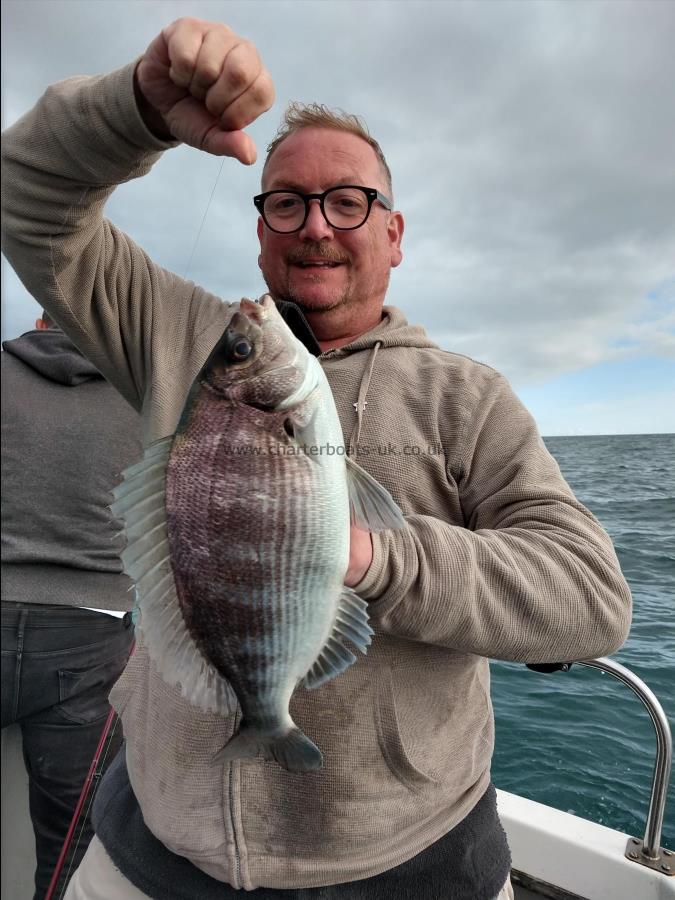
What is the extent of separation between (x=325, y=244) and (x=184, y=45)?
3.13ft

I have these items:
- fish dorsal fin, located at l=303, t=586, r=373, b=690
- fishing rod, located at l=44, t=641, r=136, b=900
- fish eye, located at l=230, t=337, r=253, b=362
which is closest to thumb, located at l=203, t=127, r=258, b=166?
fish eye, located at l=230, t=337, r=253, b=362

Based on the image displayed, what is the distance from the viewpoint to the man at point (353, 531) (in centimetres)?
145

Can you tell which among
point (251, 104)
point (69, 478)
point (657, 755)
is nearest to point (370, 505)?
point (251, 104)

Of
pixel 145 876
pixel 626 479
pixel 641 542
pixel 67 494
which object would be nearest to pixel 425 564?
pixel 145 876

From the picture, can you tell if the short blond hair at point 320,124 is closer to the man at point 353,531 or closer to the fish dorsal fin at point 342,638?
the man at point 353,531

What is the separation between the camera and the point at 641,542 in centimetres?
1242

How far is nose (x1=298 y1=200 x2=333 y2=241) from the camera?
206cm

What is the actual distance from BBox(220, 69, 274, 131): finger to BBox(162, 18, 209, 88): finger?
11 cm

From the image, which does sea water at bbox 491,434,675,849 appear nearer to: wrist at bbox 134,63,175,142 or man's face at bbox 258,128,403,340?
man's face at bbox 258,128,403,340

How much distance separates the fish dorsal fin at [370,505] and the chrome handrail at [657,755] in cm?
195

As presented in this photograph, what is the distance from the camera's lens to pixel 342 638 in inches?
54.9

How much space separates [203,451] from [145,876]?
1.37m

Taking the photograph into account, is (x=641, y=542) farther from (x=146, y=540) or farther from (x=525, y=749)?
(x=146, y=540)

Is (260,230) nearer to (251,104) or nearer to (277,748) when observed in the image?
(251,104)
